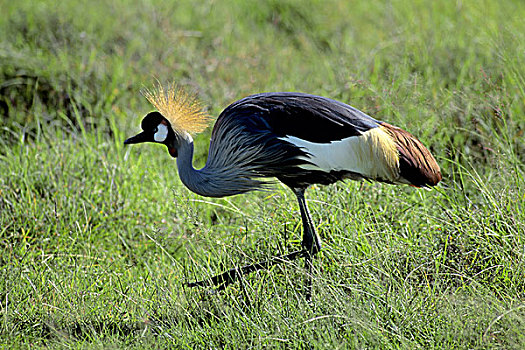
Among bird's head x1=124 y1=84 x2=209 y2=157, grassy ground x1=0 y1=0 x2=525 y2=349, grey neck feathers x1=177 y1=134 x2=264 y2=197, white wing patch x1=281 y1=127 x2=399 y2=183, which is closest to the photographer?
grassy ground x1=0 y1=0 x2=525 y2=349

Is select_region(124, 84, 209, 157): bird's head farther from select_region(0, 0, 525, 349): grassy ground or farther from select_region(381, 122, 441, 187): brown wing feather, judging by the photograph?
select_region(381, 122, 441, 187): brown wing feather

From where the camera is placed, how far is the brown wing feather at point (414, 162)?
276 cm

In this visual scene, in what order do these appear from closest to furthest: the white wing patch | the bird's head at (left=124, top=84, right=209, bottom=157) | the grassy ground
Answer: the grassy ground < the white wing patch < the bird's head at (left=124, top=84, right=209, bottom=157)

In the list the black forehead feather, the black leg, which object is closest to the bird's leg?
the black leg

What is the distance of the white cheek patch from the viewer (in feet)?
9.89

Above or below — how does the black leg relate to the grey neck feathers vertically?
below

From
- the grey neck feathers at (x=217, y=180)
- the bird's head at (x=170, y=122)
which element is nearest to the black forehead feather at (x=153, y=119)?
the bird's head at (x=170, y=122)

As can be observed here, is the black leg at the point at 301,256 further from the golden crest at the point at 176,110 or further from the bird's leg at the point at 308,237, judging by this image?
the golden crest at the point at 176,110

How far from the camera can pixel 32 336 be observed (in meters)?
2.67

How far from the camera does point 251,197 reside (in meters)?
3.59

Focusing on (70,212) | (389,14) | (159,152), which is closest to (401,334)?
(70,212)

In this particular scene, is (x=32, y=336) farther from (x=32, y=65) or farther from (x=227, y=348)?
(x=32, y=65)

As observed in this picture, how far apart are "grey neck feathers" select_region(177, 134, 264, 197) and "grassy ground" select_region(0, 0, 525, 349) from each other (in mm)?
145

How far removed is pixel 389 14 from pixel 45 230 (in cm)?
355
